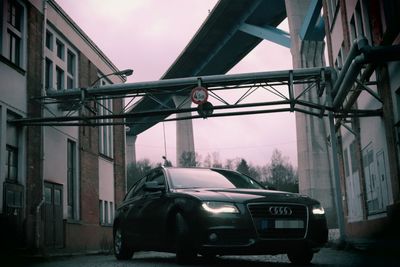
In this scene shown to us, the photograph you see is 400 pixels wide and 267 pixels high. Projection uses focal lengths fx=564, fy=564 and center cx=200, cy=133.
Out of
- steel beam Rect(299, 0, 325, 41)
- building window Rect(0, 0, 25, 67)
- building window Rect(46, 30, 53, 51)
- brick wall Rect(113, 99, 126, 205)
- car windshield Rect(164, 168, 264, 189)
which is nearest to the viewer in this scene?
car windshield Rect(164, 168, 264, 189)

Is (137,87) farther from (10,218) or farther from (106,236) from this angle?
(106,236)

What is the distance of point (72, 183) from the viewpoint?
21000 mm

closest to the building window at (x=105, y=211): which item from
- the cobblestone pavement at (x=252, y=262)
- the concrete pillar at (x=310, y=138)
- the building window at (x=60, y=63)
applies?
the building window at (x=60, y=63)

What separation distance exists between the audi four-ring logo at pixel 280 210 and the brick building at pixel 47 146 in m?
9.29

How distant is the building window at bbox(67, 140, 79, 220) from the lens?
20.7 metres

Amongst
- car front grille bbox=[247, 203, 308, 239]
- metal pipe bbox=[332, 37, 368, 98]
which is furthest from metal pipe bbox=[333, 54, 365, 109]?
car front grille bbox=[247, 203, 308, 239]

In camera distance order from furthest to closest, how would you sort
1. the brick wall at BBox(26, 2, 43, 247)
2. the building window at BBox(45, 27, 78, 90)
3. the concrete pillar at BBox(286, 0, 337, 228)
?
the concrete pillar at BBox(286, 0, 337, 228), the building window at BBox(45, 27, 78, 90), the brick wall at BBox(26, 2, 43, 247)

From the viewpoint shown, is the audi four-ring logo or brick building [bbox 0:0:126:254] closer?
the audi four-ring logo

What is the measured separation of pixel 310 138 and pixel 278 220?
85.5 feet

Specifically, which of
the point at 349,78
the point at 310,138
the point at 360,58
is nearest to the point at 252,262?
the point at 360,58

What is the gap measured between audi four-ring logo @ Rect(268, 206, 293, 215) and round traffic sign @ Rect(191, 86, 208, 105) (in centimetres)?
1015

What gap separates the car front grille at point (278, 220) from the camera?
7238 mm

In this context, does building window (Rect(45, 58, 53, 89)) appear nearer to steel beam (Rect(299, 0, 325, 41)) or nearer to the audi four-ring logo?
the audi four-ring logo

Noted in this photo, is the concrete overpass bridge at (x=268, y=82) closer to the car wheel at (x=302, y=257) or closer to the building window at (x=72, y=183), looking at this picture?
the building window at (x=72, y=183)
